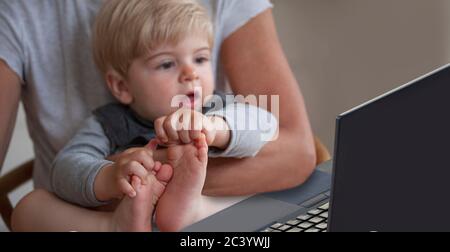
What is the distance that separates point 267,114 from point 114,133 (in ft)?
0.76

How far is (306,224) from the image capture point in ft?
2.29

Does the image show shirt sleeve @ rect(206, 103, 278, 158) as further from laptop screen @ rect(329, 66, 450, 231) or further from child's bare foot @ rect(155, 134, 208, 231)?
laptop screen @ rect(329, 66, 450, 231)

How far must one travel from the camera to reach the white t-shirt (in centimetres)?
110

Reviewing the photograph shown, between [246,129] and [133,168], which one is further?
[246,129]

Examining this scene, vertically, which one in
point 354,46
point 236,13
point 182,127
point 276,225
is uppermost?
point 354,46

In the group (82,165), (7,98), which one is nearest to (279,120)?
A: (82,165)

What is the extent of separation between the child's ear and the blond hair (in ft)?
0.05

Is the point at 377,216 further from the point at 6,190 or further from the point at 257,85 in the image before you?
the point at 6,190

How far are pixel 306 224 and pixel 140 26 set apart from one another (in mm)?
463

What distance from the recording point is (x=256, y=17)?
3.79 feet

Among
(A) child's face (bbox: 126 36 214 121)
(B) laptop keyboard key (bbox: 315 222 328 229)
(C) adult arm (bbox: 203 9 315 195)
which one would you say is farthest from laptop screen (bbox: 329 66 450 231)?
(A) child's face (bbox: 126 36 214 121)

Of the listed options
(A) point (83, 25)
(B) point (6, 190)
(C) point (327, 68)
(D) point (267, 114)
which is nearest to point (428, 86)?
(D) point (267, 114)

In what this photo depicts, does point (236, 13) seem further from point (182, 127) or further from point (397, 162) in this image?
point (397, 162)

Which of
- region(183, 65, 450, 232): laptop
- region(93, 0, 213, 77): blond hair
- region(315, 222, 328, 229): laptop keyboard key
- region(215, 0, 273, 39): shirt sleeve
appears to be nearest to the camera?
region(183, 65, 450, 232): laptop
